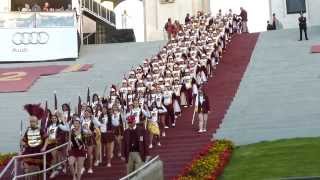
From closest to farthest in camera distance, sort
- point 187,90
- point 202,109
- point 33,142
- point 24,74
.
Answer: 1. point 33,142
2. point 202,109
3. point 187,90
4. point 24,74

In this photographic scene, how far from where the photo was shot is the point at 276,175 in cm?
1405

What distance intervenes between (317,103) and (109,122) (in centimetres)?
785

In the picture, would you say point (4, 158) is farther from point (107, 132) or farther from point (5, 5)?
point (5, 5)

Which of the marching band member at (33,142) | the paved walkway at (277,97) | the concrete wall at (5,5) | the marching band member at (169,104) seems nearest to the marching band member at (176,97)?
the marching band member at (169,104)

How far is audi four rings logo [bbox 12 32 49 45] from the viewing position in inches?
1419

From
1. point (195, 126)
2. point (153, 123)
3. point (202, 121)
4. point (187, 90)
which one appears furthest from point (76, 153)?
point (187, 90)

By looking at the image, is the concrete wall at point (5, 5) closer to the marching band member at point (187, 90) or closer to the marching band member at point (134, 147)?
the marching band member at point (187, 90)

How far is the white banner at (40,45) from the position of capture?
36.1 m

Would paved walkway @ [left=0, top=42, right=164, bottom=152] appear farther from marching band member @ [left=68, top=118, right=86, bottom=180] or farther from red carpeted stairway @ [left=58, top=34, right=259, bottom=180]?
marching band member @ [left=68, top=118, right=86, bottom=180]

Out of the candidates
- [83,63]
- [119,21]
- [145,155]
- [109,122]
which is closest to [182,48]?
[83,63]

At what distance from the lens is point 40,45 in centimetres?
3609

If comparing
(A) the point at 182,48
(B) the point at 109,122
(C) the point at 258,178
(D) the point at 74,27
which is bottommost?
(C) the point at 258,178

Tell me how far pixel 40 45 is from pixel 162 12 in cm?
1278

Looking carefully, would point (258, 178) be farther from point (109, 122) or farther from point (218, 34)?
point (218, 34)
